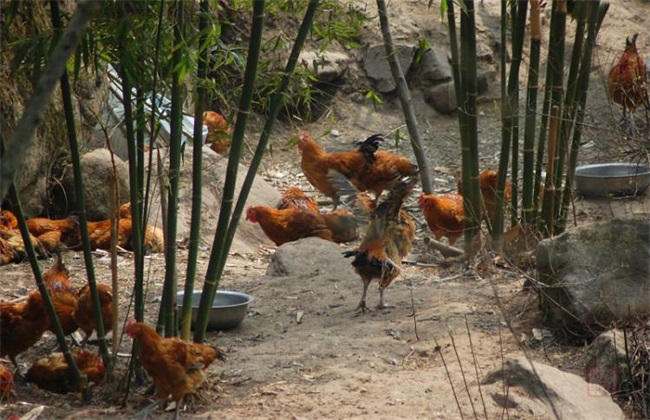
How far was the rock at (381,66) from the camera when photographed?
13.4 metres

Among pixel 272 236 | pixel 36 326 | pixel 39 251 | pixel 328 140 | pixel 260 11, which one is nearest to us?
pixel 260 11

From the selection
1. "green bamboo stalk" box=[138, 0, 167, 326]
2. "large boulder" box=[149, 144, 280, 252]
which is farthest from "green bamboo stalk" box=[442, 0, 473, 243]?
"green bamboo stalk" box=[138, 0, 167, 326]

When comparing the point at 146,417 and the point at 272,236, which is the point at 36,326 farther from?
the point at 272,236

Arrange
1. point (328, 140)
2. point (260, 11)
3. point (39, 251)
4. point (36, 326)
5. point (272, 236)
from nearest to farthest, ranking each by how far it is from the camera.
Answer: point (260, 11)
point (36, 326)
point (39, 251)
point (272, 236)
point (328, 140)

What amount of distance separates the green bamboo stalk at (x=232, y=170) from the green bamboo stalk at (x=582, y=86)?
261 cm

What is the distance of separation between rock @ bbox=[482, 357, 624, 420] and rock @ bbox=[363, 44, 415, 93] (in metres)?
8.72

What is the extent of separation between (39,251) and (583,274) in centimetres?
425

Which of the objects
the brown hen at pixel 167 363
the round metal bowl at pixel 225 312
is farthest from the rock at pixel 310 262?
the brown hen at pixel 167 363

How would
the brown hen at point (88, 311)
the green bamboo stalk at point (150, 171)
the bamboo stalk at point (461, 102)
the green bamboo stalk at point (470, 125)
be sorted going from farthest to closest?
1. the bamboo stalk at point (461, 102)
2. the green bamboo stalk at point (470, 125)
3. the brown hen at point (88, 311)
4. the green bamboo stalk at point (150, 171)

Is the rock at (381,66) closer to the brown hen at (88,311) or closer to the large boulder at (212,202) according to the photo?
the large boulder at (212,202)

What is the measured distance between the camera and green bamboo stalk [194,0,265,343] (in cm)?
467

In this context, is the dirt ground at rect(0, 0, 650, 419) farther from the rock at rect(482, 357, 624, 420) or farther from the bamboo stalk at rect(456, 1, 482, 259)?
the bamboo stalk at rect(456, 1, 482, 259)

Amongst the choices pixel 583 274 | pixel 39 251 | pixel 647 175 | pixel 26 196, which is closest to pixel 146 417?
pixel 583 274

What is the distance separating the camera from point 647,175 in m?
9.16
